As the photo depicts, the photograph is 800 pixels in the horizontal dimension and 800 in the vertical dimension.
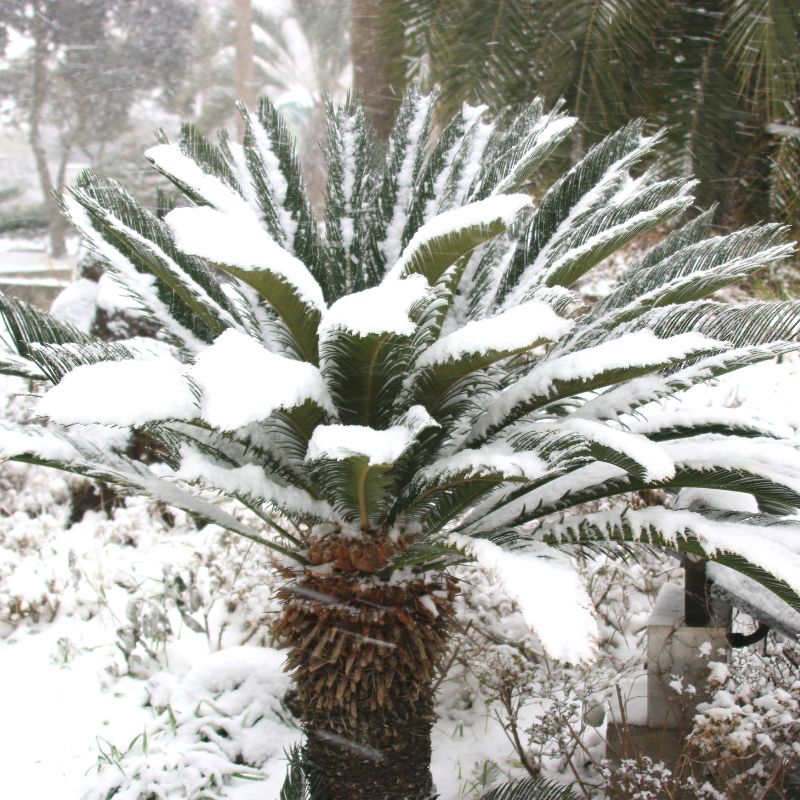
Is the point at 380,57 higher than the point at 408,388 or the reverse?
higher

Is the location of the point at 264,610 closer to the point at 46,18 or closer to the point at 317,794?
the point at 317,794

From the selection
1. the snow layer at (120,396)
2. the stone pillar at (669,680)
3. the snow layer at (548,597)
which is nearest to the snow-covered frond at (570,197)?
the snow layer at (548,597)

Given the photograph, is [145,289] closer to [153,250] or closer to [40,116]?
[153,250]

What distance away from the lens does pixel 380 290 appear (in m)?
1.51

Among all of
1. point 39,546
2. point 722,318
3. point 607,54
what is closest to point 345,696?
point 722,318

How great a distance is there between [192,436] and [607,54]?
467 cm

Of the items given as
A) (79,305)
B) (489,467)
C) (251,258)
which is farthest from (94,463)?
(79,305)

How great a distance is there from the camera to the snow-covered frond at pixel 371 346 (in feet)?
4.68

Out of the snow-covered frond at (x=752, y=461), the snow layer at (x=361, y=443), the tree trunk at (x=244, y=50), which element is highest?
the tree trunk at (x=244, y=50)

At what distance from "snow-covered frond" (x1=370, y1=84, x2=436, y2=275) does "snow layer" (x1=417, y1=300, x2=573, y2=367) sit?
0.70 m

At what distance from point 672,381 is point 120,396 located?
1.27m

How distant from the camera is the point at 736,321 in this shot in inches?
78.2

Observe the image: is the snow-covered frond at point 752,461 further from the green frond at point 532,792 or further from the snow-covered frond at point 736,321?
the green frond at point 532,792

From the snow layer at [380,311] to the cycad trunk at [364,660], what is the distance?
0.70m
